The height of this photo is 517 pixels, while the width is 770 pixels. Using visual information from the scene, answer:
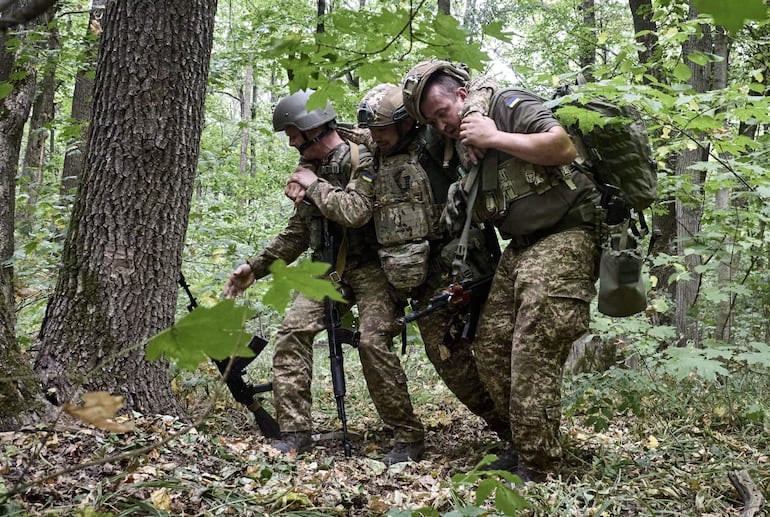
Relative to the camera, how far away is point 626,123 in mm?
3295

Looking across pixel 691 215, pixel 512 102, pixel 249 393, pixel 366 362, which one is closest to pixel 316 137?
pixel 512 102

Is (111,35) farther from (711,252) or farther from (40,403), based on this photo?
(711,252)

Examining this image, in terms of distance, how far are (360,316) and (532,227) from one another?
144 centimetres

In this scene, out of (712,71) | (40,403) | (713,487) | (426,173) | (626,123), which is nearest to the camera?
(40,403)

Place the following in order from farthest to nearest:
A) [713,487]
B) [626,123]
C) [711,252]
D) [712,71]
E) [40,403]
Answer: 1. [712,71]
2. [711,252]
3. [626,123]
4. [713,487]
5. [40,403]

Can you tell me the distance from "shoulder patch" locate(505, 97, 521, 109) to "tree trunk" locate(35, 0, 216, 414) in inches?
72.9

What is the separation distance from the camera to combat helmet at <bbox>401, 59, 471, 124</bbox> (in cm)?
357

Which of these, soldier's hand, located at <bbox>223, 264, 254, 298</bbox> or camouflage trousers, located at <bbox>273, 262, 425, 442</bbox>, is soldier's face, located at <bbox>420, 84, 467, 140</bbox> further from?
soldier's hand, located at <bbox>223, 264, 254, 298</bbox>

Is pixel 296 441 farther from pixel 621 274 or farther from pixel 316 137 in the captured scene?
pixel 621 274

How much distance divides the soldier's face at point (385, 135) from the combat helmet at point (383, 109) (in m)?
0.04

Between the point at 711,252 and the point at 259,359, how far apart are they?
16.3ft

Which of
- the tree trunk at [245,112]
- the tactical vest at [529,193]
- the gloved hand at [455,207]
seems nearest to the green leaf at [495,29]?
the tactical vest at [529,193]

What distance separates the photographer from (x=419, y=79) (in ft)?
11.7

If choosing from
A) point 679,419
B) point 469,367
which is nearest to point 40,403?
point 469,367
